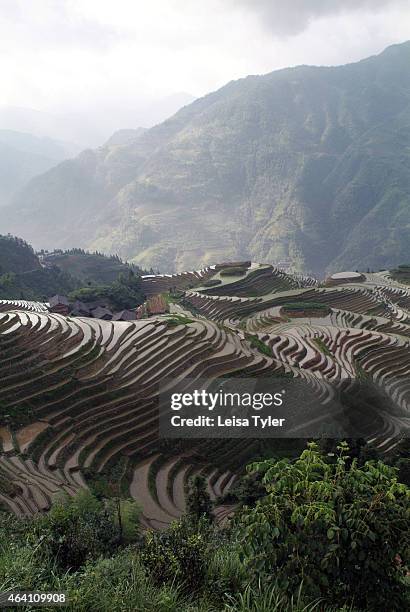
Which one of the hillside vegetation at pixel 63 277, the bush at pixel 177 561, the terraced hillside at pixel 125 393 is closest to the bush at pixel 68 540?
the bush at pixel 177 561


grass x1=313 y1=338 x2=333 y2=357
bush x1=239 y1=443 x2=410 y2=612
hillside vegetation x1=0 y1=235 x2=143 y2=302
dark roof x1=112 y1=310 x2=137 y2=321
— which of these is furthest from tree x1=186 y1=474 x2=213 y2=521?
hillside vegetation x1=0 y1=235 x2=143 y2=302

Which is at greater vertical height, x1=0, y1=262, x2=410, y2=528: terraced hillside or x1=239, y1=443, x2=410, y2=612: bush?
x1=239, y1=443, x2=410, y2=612: bush

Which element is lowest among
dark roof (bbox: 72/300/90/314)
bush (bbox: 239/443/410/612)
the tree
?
the tree

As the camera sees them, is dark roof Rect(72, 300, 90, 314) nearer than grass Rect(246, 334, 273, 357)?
No

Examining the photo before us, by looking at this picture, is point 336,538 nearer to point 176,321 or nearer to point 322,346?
point 176,321

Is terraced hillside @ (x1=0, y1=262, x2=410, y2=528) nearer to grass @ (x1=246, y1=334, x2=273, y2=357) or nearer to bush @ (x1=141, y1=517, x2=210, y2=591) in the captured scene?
grass @ (x1=246, y1=334, x2=273, y2=357)

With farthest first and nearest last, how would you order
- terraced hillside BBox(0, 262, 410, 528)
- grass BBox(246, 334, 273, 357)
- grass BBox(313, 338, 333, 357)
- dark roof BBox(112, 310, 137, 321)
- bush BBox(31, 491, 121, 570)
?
dark roof BBox(112, 310, 137, 321), grass BBox(313, 338, 333, 357), grass BBox(246, 334, 273, 357), terraced hillside BBox(0, 262, 410, 528), bush BBox(31, 491, 121, 570)

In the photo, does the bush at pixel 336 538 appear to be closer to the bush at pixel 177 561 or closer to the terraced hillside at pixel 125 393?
the bush at pixel 177 561
